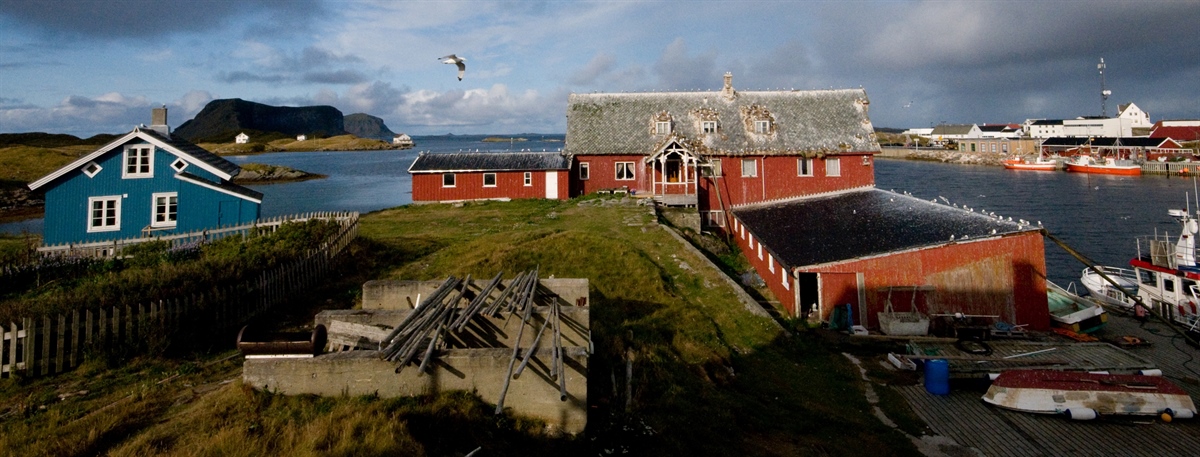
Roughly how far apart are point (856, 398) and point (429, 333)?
10250 mm

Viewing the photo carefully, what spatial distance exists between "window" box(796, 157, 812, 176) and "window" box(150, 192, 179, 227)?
106 feet

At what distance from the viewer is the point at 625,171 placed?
40219 mm

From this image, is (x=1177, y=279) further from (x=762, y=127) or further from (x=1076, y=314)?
(x=762, y=127)

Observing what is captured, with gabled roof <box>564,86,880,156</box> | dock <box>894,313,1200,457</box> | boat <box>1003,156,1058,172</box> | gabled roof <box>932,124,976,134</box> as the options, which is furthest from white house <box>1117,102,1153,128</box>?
dock <box>894,313,1200,457</box>

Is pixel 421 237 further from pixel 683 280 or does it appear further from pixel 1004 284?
pixel 1004 284

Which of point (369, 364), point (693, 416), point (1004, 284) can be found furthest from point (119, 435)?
point (1004, 284)

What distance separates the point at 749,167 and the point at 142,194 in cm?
3078

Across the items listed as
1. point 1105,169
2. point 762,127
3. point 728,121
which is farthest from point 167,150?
point 1105,169

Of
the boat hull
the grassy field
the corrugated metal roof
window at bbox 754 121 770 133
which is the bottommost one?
the grassy field

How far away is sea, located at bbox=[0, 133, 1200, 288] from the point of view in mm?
41438

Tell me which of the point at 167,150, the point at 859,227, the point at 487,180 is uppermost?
the point at 167,150

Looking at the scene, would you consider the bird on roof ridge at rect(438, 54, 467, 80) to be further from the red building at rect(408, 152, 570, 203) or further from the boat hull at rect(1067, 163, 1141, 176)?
the boat hull at rect(1067, 163, 1141, 176)

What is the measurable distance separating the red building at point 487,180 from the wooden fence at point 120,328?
24707 mm

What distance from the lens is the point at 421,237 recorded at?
2672 cm
